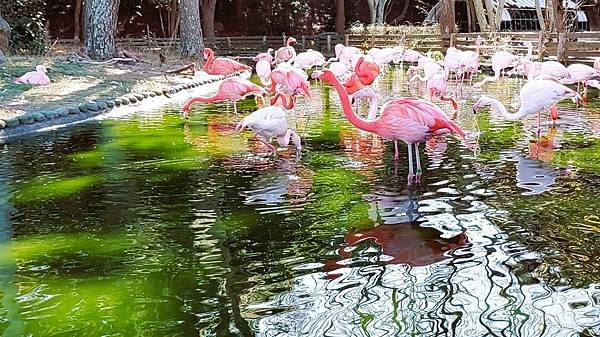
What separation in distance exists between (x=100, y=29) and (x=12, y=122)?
7.71 m

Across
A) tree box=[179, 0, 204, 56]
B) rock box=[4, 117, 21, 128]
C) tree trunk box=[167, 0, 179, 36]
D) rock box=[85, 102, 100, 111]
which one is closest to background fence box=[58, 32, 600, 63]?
tree trunk box=[167, 0, 179, 36]

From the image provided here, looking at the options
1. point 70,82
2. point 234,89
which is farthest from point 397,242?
point 70,82

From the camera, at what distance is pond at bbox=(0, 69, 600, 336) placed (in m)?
3.12

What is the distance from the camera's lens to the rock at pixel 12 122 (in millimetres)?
8562

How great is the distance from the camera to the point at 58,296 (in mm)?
3406

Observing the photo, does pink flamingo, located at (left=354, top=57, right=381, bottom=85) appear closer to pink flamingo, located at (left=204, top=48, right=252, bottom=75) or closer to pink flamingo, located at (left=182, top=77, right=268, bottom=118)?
pink flamingo, located at (left=182, top=77, right=268, bottom=118)

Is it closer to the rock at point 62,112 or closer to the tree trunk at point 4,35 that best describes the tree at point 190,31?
the tree trunk at point 4,35

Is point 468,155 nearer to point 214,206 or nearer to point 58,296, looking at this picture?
point 214,206

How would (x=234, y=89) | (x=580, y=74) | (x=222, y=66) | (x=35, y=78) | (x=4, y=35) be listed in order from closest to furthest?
1. (x=234, y=89)
2. (x=580, y=74)
3. (x=35, y=78)
4. (x=222, y=66)
5. (x=4, y=35)

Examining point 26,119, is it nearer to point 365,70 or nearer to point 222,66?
point 365,70

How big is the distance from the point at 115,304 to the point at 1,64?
36.7 ft

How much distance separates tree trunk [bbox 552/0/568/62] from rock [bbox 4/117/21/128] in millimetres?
12554

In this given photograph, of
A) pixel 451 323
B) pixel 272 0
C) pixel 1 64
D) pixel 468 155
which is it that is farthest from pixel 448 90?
pixel 272 0

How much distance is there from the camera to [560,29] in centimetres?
1750
